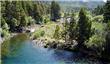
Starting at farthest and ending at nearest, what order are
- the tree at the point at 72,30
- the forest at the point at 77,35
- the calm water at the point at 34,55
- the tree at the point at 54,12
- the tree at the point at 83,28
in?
the tree at the point at 54,12, the tree at the point at 72,30, the tree at the point at 83,28, the forest at the point at 77,35, the calm water at the point at 34,55

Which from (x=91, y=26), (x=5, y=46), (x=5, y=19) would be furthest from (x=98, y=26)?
(x=5, y=19)

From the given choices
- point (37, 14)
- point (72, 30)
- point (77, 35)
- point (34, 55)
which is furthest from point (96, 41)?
point (37, 14)

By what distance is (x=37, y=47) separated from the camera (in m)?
75.2

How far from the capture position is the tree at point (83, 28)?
68688mm

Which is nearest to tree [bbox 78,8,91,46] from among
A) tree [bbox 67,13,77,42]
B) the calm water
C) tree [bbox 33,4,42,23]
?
tree [bbox 67,13,77,42]

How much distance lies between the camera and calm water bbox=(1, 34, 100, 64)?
190 ft

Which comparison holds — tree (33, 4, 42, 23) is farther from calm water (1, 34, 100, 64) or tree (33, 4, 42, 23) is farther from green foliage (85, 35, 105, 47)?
green foliage (85, 35, 105, 47)

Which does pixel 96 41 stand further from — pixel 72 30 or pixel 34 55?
pixel 34 55

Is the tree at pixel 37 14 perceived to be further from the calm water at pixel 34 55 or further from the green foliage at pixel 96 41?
the green foliage at pixel 96 41

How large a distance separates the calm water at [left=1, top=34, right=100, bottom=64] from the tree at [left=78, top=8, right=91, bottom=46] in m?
4.04

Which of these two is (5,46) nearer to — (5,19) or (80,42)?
(80,42)

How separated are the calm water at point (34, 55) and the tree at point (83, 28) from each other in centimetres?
404

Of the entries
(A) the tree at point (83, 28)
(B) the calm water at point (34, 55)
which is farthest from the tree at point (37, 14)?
(A) the tree at point (83, 28)

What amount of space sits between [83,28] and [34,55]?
44.8ft
